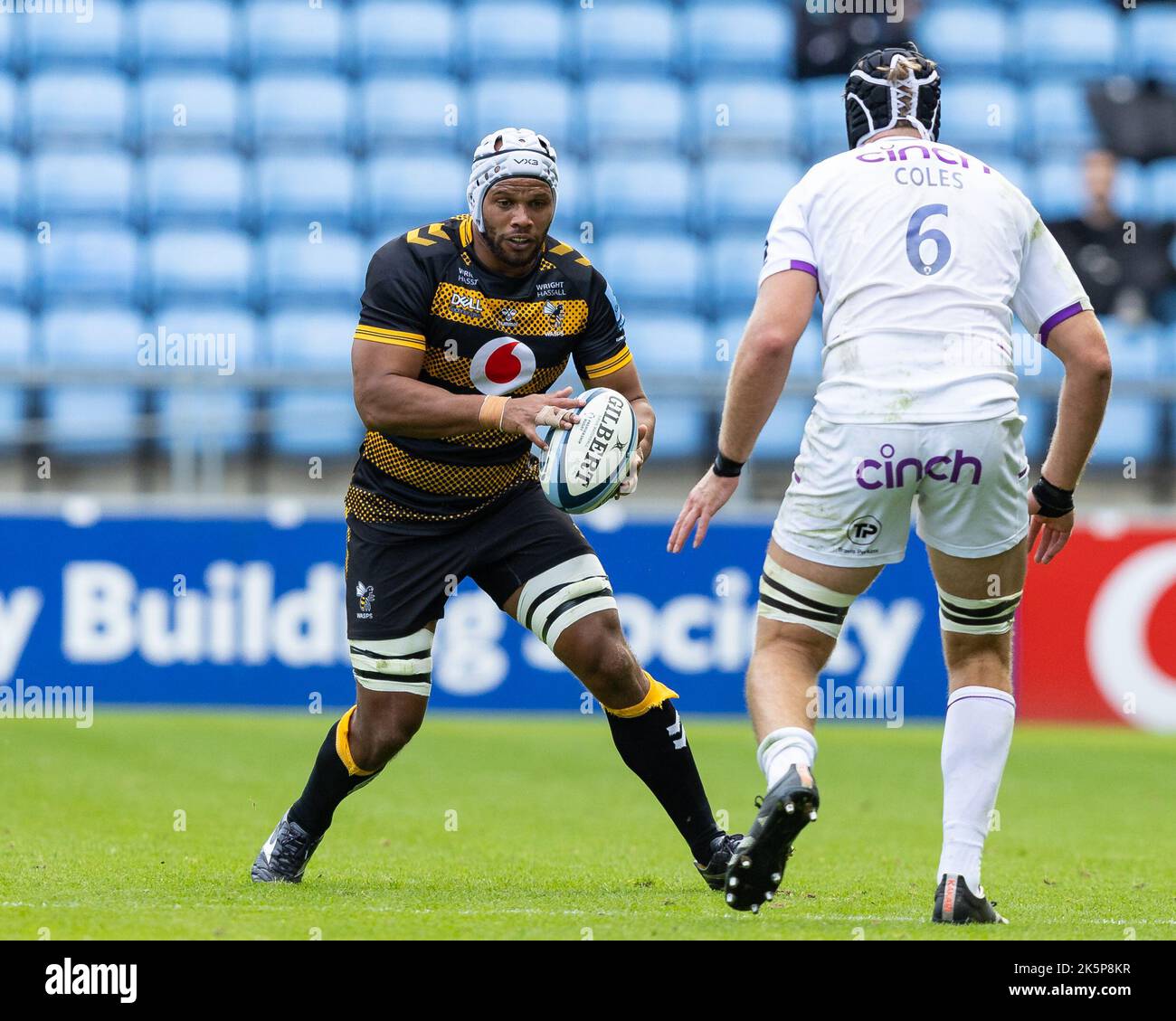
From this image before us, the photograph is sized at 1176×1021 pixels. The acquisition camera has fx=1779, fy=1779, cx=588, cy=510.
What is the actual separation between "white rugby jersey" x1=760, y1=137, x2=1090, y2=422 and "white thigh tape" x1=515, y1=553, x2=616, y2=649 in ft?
4.05

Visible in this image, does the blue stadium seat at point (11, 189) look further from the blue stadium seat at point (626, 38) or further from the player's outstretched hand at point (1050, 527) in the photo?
the player's outstretched hand at point (1050, 527)

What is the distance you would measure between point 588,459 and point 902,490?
106cm

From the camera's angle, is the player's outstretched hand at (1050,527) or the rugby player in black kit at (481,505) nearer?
the player's outstretched hand at (1050,527)

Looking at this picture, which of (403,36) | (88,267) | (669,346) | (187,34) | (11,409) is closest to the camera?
(11,409)

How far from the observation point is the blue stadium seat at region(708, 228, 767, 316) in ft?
44.8

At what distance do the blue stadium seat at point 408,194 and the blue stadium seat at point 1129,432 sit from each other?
16.8 ft

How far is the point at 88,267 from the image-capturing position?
13.2 m

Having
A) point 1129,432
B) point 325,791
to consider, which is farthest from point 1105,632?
point 325,791

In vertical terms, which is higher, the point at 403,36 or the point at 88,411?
the point at 403,36

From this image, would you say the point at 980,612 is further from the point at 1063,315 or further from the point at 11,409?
the point at 11,409

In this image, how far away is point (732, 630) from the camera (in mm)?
10914

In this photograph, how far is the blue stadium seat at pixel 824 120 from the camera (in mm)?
14727

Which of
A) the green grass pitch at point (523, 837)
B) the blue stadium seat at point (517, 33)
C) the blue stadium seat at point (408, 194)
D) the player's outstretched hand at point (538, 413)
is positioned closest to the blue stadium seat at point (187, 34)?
the blue stadium seat at point (408, 194)
